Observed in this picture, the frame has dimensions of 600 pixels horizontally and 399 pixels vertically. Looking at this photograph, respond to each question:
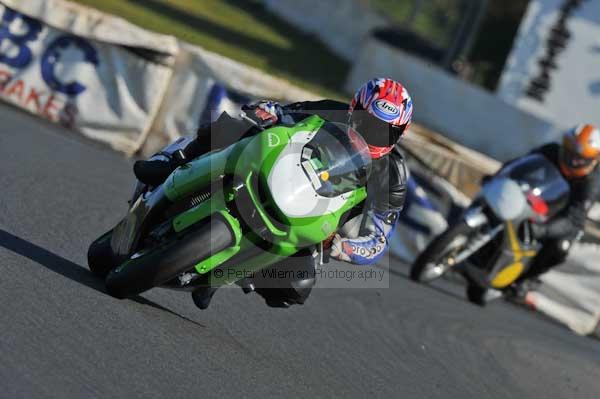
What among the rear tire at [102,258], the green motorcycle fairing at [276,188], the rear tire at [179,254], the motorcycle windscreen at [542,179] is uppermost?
the green motorcycle fairing at [276,188]

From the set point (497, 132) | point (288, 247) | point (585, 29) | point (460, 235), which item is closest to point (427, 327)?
point (460, 235)

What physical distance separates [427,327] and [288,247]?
3.14m

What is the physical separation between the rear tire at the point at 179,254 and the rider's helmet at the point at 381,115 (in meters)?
1.09

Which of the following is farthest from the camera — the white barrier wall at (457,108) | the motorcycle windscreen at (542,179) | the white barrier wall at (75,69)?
the white barrier wall at (457,108)

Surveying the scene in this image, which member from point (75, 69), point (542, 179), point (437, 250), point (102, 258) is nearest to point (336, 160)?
point (102, 258)

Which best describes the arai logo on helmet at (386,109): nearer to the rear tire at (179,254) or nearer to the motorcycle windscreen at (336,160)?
the motorcycle windscreen at (336,160)

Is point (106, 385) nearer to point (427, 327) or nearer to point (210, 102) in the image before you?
point (427, 327)

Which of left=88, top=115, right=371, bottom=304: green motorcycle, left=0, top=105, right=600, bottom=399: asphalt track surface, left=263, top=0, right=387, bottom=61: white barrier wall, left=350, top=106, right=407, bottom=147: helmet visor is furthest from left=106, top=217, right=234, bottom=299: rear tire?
left=263, top=0, right=387, bottom=61: white barrier wall

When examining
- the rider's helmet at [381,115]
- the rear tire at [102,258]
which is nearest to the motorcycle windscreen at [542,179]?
the rider's helmet at [381,115]

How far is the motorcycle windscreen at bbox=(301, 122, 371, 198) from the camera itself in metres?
6.22

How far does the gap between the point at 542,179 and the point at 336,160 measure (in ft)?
17.8

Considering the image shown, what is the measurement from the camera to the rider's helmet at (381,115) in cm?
669

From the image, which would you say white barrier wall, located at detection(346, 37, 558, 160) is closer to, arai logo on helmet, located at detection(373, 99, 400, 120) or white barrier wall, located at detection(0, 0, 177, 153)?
white barrier wall, located at detection(0, 0, 177, 153)

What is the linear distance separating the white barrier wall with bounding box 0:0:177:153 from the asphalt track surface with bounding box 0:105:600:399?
0.37 metres
